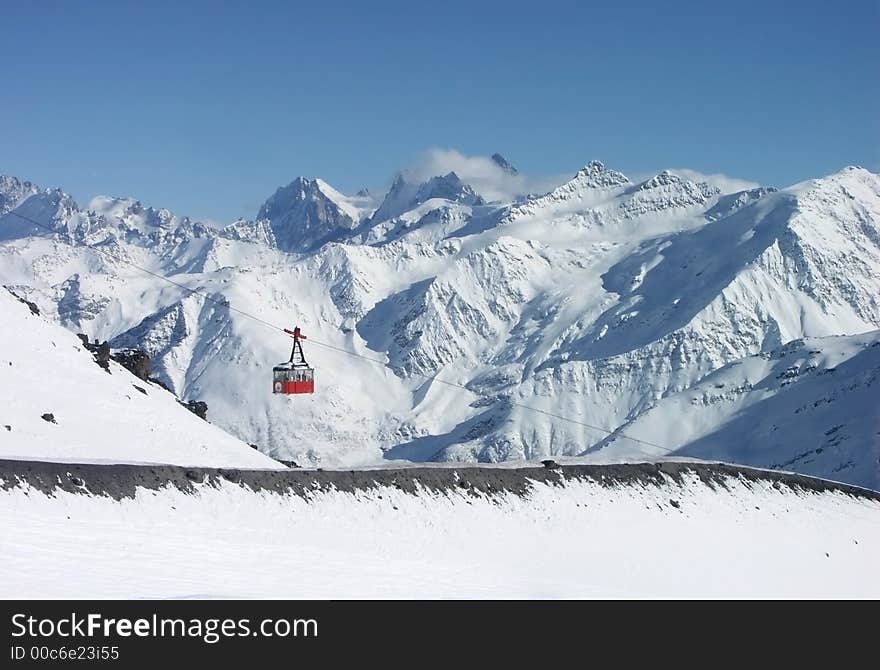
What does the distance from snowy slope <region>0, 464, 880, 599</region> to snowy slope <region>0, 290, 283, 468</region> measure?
13.2 metres

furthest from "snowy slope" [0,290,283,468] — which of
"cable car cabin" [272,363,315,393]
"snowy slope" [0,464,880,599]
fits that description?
"snowy slope" [0,464,880,599]

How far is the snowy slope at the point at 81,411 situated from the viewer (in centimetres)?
5947

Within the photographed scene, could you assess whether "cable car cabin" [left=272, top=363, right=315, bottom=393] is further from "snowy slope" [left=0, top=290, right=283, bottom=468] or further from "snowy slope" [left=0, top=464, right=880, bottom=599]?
"snowy slope" [left=0, top=464, right=880, bottom=599]

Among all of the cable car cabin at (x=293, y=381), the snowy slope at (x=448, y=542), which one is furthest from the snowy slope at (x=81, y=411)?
the snowy slope at (x=448, y=542)

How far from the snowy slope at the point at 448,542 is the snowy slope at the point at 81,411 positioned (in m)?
13.2

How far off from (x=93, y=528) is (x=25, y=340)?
38.1 metres

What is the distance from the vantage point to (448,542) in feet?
161

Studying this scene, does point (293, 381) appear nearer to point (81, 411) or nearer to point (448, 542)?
point (81, 411)

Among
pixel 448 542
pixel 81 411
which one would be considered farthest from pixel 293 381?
pixel 448 542

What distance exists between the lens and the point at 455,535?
4994 centimetres
